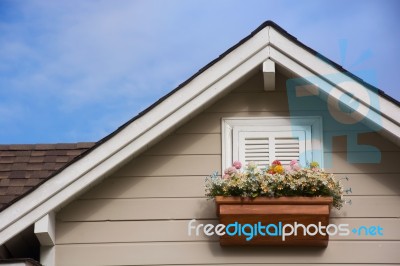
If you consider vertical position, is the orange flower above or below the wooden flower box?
above

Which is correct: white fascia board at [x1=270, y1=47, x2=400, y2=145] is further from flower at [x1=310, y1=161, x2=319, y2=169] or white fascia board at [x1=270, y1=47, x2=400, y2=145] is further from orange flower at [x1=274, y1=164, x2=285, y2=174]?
orange flower at [x1=274, y1=164, x2=285, y2=174]

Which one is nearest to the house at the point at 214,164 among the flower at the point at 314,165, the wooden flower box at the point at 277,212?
the wooden flower box at the point at 277,212

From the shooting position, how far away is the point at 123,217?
32.1ft

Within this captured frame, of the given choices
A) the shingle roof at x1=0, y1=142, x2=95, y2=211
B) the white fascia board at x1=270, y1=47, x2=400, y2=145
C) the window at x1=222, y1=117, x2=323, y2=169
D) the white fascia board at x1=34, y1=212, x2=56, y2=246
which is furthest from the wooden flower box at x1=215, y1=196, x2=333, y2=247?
the shingle roof at x1=0, y1=142, x2=95, y2=211

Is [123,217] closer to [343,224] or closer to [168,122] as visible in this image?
[168,122]

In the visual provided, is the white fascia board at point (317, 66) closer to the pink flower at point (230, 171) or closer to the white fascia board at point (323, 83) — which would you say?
the white fascia board at point (323, 83)

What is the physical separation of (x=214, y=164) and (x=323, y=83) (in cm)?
126

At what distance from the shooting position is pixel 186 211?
32.1 feet

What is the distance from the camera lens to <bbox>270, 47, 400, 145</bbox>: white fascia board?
9562 millimetres

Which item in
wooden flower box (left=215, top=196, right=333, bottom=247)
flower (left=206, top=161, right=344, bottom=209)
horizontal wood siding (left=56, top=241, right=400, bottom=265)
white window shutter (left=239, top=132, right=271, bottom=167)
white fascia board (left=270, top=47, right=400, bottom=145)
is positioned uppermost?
white fascia board (left=270, top=47, right=400, bottom=145)

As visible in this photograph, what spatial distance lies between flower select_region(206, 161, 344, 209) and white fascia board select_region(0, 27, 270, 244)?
748 mm

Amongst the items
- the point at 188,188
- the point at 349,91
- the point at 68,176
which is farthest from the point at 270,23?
the point at 68,176

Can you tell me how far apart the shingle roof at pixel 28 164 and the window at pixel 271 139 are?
1750 millimetres

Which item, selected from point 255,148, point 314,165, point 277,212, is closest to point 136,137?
point 255,148
